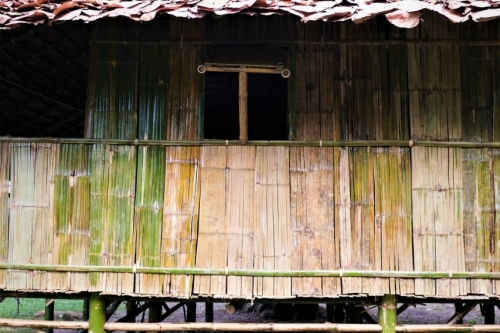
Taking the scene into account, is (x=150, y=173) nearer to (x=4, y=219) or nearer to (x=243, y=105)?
(x=243, y=105)

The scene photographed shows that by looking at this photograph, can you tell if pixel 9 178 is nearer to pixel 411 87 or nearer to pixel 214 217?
pixel 214 217

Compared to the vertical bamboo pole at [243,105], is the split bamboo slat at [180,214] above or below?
below

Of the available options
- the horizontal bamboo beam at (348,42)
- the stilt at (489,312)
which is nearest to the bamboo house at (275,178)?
the horizontal bamboo beam at (348,42)

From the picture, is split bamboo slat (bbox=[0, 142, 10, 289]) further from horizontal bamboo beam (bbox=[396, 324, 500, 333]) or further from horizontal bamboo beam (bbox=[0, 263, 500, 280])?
horizontal bamboo beam (bbox=[396, 324, 500, 333])

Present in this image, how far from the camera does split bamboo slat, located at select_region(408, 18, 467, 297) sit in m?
5.00

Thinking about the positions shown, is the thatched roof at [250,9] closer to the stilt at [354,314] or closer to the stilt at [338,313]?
the stilt at [354,314]

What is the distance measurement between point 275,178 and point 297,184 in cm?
25

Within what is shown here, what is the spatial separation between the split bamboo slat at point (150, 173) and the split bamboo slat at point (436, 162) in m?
2.73

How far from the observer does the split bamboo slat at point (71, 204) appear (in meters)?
5.10

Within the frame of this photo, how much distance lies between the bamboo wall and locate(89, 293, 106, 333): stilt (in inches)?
8.6

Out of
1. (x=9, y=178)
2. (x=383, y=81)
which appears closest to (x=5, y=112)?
(x=9, y=178)

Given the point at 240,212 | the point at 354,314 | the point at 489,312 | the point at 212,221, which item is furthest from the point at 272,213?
the point at 489,312

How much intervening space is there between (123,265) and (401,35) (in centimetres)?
396

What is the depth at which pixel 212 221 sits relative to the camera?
5.05 m
